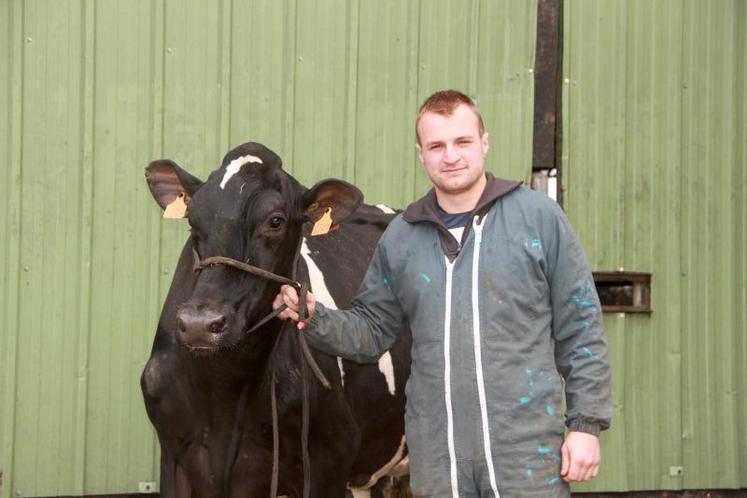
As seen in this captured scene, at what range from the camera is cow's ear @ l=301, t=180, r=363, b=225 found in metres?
4.57

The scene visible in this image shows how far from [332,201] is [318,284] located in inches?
33.4

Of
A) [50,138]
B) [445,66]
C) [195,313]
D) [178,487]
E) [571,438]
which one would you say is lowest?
Answer: [178,487]

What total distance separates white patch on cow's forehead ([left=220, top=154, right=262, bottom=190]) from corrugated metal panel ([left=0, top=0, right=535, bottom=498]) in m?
2.48

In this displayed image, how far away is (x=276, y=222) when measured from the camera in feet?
14.1

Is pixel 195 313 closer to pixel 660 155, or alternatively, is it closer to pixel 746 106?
pixel 660 155

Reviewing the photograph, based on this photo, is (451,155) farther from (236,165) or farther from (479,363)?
(236,165)

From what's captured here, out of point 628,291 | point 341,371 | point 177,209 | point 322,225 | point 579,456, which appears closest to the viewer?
A: point 579,456

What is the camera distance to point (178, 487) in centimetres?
484

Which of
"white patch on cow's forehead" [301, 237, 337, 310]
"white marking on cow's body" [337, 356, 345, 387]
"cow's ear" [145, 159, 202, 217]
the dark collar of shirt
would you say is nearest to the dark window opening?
Answer: "white patch on cow's forehead" [301, 237, 337, 310]

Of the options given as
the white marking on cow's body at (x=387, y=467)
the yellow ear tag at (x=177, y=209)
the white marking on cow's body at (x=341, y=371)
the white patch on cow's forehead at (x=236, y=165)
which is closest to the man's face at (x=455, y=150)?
the white patch on cow's forehead at (x=236, y=165)

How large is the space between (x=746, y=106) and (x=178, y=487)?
16.1ft

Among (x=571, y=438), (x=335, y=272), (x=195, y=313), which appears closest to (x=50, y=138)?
(x=335, y=272)

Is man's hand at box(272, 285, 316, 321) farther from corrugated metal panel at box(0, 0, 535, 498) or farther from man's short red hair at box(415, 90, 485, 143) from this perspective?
corrugated metal panel at box(0, 0, 535, 498)

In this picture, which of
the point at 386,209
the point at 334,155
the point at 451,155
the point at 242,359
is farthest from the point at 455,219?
the point at 334,155
